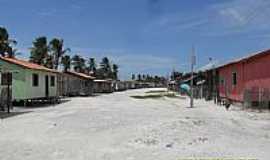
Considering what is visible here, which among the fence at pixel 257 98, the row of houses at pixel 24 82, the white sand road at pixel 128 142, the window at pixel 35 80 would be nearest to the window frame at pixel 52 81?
the row of houses at pixel 24 82

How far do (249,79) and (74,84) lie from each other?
36055 mm

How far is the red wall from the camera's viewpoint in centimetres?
2677

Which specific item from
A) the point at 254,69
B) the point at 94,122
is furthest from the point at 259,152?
the point at 254,69

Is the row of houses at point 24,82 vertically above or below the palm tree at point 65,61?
below

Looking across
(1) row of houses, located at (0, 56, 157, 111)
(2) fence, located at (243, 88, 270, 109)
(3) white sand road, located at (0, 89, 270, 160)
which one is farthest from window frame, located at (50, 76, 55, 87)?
(3) white sand road, located at (0, 89, 270, 160)

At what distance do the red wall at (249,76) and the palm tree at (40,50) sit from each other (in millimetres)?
38421

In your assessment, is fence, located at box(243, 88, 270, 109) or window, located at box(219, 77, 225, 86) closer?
fence, located at box(243, 88, 270, 109)

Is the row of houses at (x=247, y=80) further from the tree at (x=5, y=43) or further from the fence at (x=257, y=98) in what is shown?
Answer: the tree at (x=5, y=43)

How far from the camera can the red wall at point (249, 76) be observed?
2677cm

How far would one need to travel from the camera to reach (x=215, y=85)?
4531cm

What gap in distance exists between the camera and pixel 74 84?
61.3 m

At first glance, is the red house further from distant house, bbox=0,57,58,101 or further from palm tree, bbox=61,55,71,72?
palm tree, bbox=61,55,71,72

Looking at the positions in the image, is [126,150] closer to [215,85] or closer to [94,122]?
[94,122]

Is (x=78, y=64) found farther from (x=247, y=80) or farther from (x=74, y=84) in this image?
(x=247, y=80)
